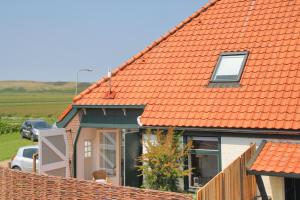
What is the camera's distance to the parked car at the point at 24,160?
19656mm

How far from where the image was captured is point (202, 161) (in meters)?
12.6

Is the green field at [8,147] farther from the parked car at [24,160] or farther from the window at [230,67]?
the window at [230,67]

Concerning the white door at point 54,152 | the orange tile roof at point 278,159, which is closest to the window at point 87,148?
the white door at point 54,152

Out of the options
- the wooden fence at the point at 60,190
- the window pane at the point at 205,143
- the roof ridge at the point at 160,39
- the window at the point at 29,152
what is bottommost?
the wooden fence at the point at 60,190

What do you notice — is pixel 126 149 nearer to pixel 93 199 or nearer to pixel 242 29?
pixel 93 199

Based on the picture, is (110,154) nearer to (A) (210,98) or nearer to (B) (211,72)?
(A) (210,98)

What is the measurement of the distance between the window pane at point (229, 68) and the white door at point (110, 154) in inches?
178

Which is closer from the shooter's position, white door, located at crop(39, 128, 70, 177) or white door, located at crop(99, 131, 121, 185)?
white door, located at crop(39, 128, 70, 177)

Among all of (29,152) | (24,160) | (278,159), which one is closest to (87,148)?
(24,160)

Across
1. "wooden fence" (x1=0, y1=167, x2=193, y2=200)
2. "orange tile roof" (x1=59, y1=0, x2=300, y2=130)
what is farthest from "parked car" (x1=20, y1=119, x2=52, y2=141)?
"wooden fence" (x1=0, y1=167, x2=193, y2=200)

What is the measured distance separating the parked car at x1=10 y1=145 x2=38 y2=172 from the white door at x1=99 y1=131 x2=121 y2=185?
529 centimetres

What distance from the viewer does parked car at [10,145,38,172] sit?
64.5 ft

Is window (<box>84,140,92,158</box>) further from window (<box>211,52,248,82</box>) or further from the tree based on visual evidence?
window (<box>211,52,248,82</box>)

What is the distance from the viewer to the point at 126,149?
13.1 m
